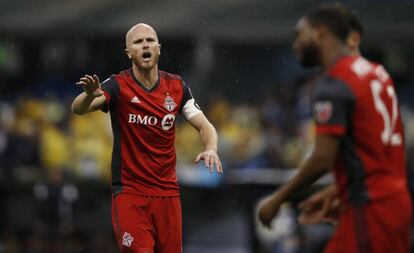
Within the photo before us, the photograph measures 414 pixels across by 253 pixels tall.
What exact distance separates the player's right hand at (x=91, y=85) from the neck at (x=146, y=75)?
53cm

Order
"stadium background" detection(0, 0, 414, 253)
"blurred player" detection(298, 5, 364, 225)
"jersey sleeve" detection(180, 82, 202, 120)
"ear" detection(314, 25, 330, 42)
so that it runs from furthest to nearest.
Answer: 1. "stadium background" detection(0, 0, 414, 253)
2. "jersey sleeve" detection(180, 82, 202, 120)
3. "blurred player" detection(298, 5, 364, 225)
4. "ear" detection(314, 25, 330, 42)

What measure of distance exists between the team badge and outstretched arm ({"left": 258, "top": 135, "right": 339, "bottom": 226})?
3.7 inches

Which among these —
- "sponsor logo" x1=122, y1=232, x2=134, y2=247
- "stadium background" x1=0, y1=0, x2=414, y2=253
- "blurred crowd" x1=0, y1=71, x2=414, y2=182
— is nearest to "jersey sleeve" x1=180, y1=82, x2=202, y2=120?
"sponsor logo" x1=122, y1=232, x2=134, y2=247

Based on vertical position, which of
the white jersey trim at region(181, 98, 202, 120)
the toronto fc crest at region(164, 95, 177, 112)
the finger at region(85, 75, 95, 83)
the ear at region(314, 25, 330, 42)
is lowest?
the white jersey trim at region(181, 98, 202, 120)

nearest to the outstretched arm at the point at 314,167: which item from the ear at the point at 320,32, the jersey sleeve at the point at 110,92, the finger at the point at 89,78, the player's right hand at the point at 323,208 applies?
the player's right hand at the point at 323,208

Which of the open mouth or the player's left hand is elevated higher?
the open mouth

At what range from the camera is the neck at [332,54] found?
21.1 ft

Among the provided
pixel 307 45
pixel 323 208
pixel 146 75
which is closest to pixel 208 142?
pixel 146 75

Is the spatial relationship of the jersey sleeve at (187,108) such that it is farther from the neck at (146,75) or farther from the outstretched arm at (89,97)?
the outstretched arm at (89,97)

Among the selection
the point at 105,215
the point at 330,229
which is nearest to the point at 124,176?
the point at 330,229

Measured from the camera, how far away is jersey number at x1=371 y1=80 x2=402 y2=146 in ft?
20.5

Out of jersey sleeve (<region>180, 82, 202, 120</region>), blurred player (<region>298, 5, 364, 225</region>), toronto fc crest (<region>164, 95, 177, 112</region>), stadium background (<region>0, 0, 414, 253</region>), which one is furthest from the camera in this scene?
stadium background (<region>0, 0, 414, 253</region>)

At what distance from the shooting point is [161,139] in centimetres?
864

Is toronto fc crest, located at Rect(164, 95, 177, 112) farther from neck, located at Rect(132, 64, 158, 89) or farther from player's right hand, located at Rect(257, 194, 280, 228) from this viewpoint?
player's right hand, located at Rect(257, 194, 280, 228)
